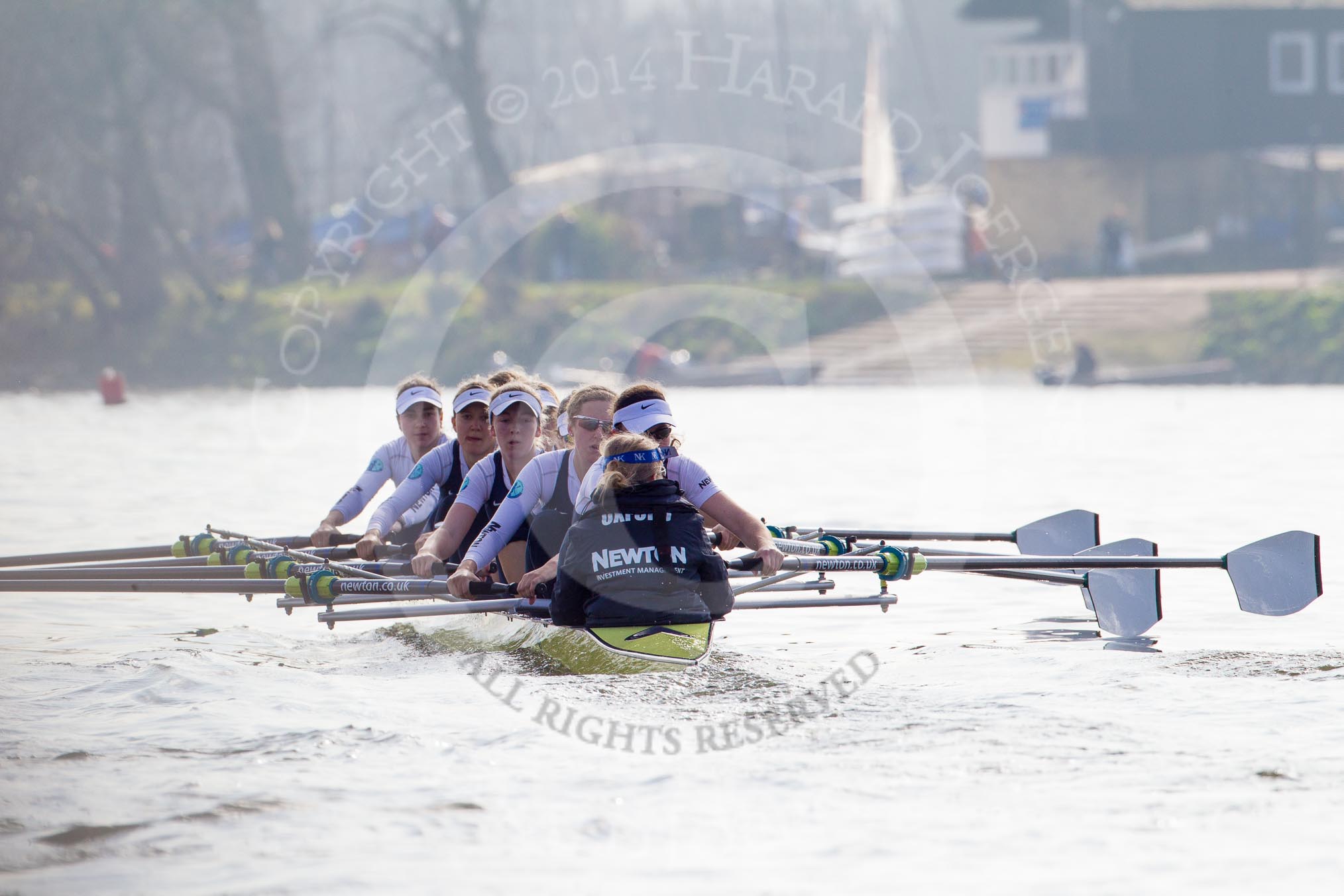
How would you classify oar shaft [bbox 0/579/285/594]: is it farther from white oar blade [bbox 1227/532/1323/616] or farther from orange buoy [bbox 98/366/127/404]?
orange buoy [bbox 98/366/127/404]

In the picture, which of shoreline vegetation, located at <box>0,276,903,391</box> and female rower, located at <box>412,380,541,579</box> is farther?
shoreline vegetation, located at <box>0,276,903,391</box>

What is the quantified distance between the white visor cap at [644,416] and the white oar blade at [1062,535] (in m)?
4.12

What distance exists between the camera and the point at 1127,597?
9.46m

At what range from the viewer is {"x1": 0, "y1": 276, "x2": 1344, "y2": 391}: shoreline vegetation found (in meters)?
35.6

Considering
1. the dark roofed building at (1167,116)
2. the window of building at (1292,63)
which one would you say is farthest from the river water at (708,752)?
the window of building at (1292,63)

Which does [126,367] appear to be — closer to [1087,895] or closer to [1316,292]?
[1316,292]

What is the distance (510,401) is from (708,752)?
240 centimetres

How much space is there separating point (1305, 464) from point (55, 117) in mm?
34205

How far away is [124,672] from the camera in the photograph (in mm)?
8508

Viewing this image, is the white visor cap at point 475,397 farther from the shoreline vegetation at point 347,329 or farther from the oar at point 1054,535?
the shoreline vegetation at point 347,329

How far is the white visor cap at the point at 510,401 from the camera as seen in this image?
27.3 ft

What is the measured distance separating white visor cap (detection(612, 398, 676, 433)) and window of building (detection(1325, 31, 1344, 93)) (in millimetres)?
43231

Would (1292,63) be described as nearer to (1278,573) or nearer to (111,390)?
(111,390)

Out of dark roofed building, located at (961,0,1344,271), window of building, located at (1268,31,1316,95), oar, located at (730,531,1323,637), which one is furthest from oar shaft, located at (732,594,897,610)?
window of building, located at (1268,31,1316,95)
